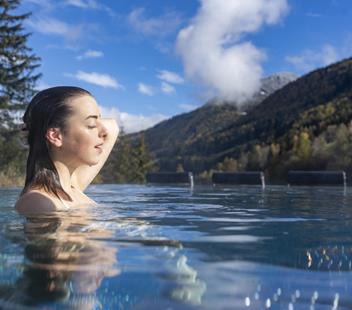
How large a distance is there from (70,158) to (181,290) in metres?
1.79

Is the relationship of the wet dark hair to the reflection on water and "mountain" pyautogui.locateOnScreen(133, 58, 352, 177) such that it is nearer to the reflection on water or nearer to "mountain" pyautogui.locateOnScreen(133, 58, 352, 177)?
the reflection on water

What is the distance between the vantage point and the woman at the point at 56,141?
2596 millimetres

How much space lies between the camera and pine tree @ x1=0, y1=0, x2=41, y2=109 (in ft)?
63.6

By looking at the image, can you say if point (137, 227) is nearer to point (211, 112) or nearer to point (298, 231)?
point (298, 231)

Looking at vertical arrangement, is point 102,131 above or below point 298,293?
above

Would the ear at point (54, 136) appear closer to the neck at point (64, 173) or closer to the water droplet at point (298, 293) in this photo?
the neck at point (64, 173)

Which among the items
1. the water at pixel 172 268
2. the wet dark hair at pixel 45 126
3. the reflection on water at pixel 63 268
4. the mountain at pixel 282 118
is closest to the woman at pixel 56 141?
the wet dark hair at pixel 45 126

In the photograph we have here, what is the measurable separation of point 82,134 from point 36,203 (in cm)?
44

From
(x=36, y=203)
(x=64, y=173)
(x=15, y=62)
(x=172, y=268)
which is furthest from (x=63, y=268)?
(x=15, y=62)

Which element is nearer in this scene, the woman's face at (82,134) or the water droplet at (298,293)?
the water droplet at (298,293)

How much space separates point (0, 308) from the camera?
0.95 m

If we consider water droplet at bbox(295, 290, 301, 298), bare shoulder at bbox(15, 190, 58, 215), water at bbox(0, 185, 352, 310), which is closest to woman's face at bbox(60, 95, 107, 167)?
bare shoulder at bbox(15, 190, 58, 215)

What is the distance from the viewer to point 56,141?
103 inches

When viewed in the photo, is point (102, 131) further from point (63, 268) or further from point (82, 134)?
point (63, 268)
